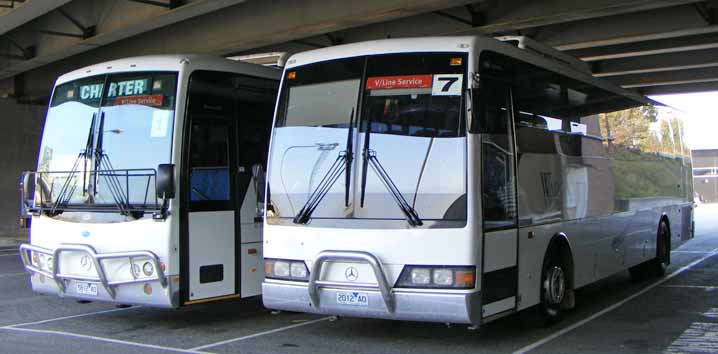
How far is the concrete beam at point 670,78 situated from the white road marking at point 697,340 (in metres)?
14.1

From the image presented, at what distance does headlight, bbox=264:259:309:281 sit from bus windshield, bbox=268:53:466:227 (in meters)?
0.43

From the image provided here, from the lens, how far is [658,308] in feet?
34.3

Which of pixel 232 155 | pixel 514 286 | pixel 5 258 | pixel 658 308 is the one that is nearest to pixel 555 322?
pixel 514 286

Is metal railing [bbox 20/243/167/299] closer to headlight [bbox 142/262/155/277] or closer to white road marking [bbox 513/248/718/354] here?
headlight [bbox 142/262/155/277]

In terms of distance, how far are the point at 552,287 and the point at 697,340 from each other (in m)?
1.59

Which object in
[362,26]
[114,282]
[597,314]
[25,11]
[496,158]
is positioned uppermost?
[25,11]

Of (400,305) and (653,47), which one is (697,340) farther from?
(653,47)

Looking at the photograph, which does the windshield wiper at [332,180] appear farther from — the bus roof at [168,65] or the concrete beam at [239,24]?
the concrete beam at [239,24]

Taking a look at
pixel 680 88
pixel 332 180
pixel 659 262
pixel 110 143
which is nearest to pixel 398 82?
pixel 332 180

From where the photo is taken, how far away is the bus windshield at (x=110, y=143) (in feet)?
28.6

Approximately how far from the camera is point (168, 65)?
8.95 metres

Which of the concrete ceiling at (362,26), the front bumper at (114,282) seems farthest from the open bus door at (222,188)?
the concrete ceiling at (362,26)

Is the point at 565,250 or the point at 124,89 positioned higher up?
the point at 124,89

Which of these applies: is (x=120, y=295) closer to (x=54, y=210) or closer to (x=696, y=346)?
(x=54, y=210)
